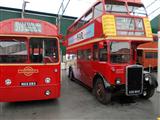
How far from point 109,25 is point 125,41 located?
2.66 ft

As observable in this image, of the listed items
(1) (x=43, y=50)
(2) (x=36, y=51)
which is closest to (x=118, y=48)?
(1) (x=43, y=50)

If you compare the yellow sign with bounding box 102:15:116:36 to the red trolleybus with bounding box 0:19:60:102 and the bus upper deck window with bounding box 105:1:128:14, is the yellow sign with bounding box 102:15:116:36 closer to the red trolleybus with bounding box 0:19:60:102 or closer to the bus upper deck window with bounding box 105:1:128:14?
the bus upper deck window with bounding box 105:1:128:14

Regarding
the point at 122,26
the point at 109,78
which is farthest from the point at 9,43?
the point at 122,26

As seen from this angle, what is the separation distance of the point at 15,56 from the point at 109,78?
127 inches

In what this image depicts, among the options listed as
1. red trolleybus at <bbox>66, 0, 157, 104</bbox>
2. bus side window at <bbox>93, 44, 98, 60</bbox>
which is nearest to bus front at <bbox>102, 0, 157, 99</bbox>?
red trolleybus at <bbox>66, 0, 157, 104</bbox>

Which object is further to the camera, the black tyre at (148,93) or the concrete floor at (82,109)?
the black tyre at (148,93)

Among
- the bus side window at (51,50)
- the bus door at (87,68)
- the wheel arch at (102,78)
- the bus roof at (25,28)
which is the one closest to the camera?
the bus roof at (25,28)

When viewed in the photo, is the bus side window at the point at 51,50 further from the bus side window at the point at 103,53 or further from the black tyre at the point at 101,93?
the black tyre at the point at 101,93

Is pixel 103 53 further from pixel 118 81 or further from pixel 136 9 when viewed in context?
pixel 136 9

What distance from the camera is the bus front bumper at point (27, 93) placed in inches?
241

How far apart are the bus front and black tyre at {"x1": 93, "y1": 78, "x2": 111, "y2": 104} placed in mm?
420

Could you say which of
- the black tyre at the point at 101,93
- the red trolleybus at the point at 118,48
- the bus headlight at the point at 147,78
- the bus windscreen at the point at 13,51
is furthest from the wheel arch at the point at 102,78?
the bus windscreen at the point at 13,51

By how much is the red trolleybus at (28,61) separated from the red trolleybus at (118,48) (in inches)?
67.2

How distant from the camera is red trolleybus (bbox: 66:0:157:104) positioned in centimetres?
680
